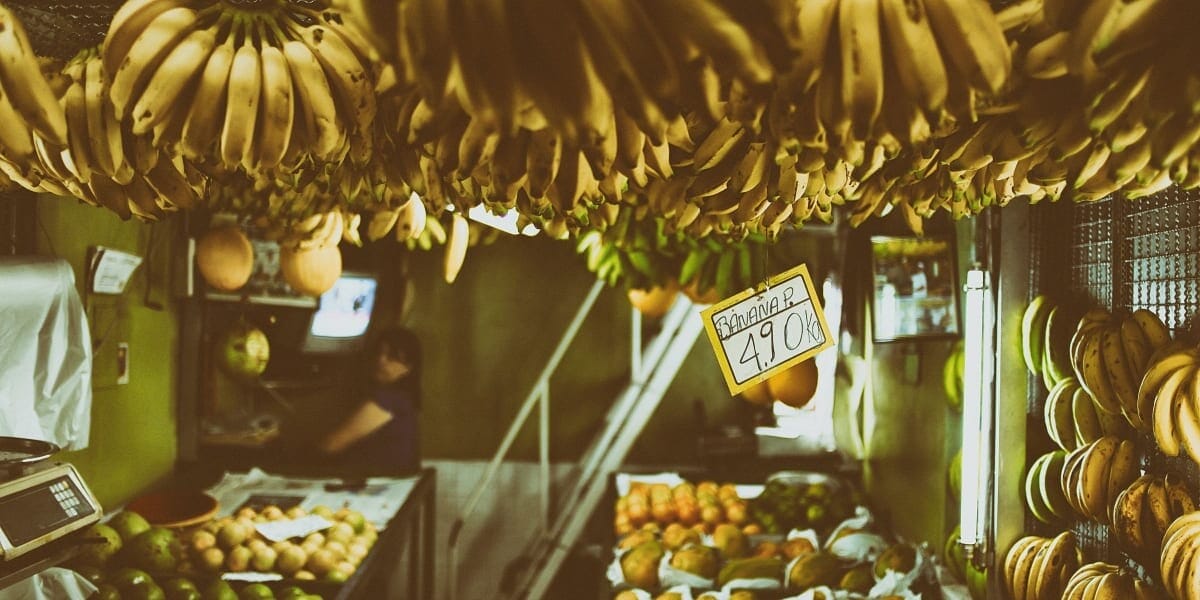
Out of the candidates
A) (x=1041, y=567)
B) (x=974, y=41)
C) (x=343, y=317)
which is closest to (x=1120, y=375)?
(x=1041, y=567)

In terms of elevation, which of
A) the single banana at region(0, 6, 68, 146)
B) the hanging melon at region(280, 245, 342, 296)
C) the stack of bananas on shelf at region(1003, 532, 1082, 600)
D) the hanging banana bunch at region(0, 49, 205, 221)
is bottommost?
the stack of bananas on shelf at region(1003, 532, 1082, 600)

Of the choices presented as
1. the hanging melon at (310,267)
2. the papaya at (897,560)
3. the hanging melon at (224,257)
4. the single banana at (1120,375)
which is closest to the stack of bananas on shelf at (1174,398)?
the single banana at (1120,375)

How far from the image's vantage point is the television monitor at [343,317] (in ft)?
16.2

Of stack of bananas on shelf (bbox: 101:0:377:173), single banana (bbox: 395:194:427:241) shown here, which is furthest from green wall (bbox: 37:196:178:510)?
stack of bananas on shelf (bbox: 101:0:377:173)

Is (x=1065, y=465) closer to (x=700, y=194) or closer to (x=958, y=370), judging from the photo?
(x=958, y=370)

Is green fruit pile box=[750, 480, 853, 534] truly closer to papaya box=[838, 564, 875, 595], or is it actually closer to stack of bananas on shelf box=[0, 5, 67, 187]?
papaya box=[838, 564, 875, 595]

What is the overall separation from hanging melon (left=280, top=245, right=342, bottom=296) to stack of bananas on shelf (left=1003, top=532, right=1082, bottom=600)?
Result: 7.76ft

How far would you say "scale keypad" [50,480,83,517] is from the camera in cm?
199

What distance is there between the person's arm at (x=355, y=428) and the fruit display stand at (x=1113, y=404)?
10.9 feet

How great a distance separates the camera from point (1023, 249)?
2.32 meters

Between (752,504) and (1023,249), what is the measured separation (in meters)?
1.75

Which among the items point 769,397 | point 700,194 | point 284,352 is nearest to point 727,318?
point 700,194

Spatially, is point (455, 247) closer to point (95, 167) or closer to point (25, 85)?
point (95, 167)

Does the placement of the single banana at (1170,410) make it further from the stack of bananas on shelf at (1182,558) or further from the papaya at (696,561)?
the papaya at (696,561)
